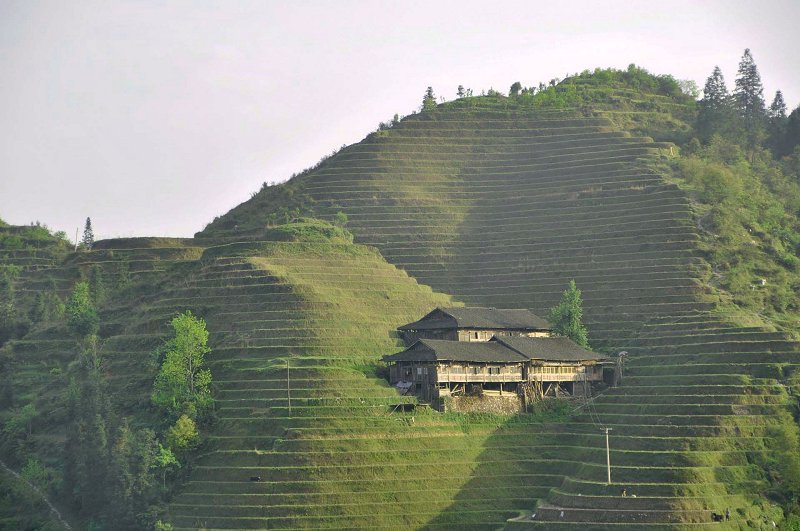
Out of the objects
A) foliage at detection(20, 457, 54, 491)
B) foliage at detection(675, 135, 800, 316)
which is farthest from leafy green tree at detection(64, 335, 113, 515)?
foliage at detection(675, 135, 800, 316)

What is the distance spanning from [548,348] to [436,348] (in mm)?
8862

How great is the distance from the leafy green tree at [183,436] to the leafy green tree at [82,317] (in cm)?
1840

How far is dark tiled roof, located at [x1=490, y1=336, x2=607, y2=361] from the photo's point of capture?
7506 cm

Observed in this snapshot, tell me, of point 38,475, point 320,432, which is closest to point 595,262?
point 320,432

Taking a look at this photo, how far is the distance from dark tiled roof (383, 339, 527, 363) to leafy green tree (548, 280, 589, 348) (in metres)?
6.41

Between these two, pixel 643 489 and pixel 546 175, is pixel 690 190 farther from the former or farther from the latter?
pixel 643 489

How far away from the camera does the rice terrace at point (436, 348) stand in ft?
213

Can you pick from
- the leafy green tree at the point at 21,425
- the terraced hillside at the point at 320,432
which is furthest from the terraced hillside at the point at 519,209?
the leafy green tree at the point at 21,425

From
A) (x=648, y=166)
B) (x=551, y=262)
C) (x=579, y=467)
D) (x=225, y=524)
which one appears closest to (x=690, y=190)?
(x=648, y=166)

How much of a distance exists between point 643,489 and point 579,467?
5.32m

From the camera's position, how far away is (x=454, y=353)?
7225cm

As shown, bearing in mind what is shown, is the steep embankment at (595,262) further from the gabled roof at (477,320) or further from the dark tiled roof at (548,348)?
the gabled roof at (477,320)

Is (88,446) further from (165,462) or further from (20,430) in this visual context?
(20,430)

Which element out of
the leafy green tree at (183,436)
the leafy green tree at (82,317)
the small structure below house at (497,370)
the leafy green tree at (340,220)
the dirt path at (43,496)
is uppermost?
the leafy green tree at (340,220)
